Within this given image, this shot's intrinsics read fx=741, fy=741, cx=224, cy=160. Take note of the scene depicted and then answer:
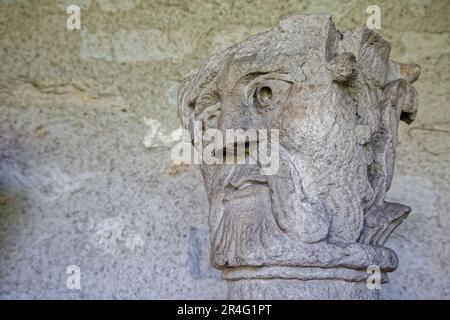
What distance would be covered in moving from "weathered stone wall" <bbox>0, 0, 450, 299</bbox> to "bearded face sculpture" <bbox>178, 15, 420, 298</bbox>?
799 mm

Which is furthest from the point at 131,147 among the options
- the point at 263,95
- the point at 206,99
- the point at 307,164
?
the point at 307,164

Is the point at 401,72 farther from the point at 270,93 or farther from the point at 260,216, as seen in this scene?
the point at 260,216

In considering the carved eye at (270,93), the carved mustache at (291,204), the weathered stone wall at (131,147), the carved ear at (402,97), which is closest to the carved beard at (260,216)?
the carved mustache at (291,204)

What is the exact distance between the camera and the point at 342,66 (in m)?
1.54

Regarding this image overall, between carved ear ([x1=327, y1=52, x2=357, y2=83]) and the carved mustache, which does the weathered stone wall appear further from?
carved ear ([x1=327, y1=52, x2=357, y2=83])

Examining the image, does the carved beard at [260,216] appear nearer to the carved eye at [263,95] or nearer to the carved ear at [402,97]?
the carved eye at [263,95]

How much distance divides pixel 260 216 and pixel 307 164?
0.15 metres

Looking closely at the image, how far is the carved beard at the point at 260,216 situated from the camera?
1.51m

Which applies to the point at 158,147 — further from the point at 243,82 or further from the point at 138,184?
the point at 243,82

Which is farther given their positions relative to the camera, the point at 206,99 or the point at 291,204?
the point at 206,99

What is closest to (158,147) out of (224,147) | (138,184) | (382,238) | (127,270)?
(138,184)

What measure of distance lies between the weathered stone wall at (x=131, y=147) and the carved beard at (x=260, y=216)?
86cm

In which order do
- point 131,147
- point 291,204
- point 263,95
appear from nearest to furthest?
point 291,204, point 263,95, point 131,147

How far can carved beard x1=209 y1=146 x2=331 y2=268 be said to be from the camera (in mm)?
1514
